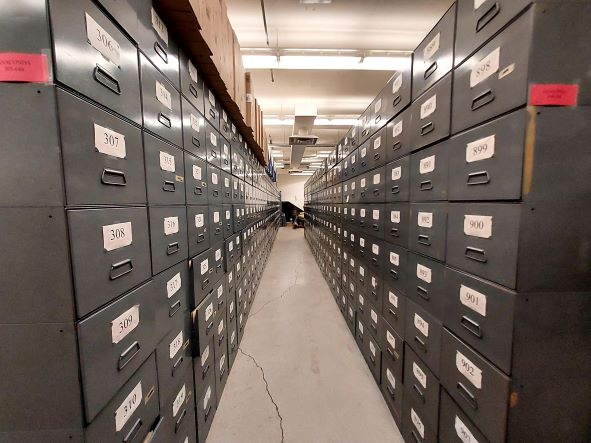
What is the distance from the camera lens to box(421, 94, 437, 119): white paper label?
36.8 inches

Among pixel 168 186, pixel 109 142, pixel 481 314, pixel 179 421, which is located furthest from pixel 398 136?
pixel 179 421

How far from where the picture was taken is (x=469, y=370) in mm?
749

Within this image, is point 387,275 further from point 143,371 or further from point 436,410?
point 143,371

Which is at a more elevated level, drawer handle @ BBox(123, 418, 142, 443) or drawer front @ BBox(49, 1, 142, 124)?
drawer front @ BBox(49, 1, 142, 124)

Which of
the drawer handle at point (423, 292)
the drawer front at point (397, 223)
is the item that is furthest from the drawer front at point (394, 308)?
the drawer front at point (397, 223)

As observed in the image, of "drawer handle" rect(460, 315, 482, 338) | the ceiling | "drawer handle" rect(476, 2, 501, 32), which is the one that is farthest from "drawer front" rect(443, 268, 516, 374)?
the ceiling

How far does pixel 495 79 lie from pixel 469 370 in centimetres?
88

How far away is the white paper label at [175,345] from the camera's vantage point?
858 mm

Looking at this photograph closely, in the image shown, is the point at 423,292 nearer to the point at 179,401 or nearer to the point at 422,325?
the point at 422,325

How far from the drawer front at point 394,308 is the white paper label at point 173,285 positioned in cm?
104

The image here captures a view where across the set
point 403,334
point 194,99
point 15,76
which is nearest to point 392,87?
point 194,99

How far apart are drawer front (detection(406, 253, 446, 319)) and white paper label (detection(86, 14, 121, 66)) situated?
1.19 m

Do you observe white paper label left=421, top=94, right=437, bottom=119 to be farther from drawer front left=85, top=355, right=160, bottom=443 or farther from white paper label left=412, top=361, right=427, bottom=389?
drawer front left=85, top=355, right=160, bottom=443

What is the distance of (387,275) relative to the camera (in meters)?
1.37
